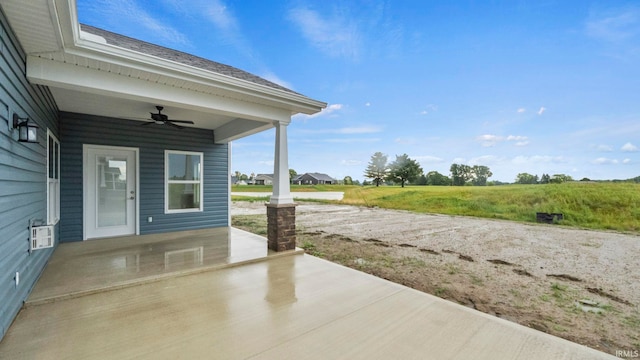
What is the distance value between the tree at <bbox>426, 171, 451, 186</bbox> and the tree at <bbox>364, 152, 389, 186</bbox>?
25.3ft

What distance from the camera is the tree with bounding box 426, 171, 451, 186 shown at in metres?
21.8

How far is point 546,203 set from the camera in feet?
37.3

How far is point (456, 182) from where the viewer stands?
2109 centimetres

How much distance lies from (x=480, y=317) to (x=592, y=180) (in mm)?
14941

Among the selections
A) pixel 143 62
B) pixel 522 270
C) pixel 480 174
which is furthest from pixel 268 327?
pixel 480 174

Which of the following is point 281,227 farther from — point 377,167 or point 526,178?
point 377,167

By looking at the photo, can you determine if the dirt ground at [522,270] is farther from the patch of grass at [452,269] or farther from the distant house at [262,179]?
the distant house at [262,179]

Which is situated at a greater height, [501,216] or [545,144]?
[545,144]

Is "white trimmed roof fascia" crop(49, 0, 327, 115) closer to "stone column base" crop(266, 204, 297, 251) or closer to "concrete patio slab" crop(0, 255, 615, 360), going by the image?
"stone column base" crop(266, 204, 297, 251)

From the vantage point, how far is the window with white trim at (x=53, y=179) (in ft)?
12.9

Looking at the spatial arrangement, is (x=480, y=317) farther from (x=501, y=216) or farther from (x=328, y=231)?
(x=501, y=216)

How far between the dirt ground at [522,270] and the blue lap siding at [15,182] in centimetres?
378

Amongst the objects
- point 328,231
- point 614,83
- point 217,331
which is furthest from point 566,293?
point 614,83

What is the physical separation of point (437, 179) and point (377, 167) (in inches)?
439
